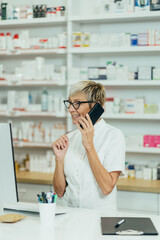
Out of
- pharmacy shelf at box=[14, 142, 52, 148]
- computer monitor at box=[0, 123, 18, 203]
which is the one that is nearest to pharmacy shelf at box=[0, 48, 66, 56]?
pharmacy shelf at box=[14, 142, 52, 148]

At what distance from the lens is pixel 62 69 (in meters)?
4.19

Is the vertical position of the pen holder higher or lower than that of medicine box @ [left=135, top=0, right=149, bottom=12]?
lower

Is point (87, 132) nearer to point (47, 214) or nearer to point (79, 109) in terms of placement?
point (79, 109)

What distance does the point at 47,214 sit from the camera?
1.80 metres

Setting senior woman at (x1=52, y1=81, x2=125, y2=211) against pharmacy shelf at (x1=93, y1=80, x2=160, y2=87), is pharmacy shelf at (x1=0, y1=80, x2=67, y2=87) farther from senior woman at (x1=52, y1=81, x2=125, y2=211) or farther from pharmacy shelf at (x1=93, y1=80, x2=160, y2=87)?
senior woman at (x1=52, y1=81, x2=125, y2=211)

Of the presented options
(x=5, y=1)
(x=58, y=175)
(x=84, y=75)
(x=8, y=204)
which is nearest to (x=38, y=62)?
(x=84, y=75)

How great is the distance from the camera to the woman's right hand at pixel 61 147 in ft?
7.77

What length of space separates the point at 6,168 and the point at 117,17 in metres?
2.61

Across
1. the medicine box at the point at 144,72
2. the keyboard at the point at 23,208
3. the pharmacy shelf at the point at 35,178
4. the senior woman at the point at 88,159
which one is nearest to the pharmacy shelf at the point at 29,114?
the pharmacy shelf at the point at 35,178

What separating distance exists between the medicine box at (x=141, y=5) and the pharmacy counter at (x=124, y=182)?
1.79m

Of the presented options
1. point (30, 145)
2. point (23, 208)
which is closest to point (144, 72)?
point (30, 145)

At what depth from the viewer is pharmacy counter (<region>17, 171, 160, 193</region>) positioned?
359cm

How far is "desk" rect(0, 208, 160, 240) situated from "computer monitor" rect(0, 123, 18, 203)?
15 centimetres

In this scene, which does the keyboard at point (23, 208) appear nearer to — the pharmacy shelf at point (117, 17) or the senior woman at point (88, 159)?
the senior woman at point (88, 159)
